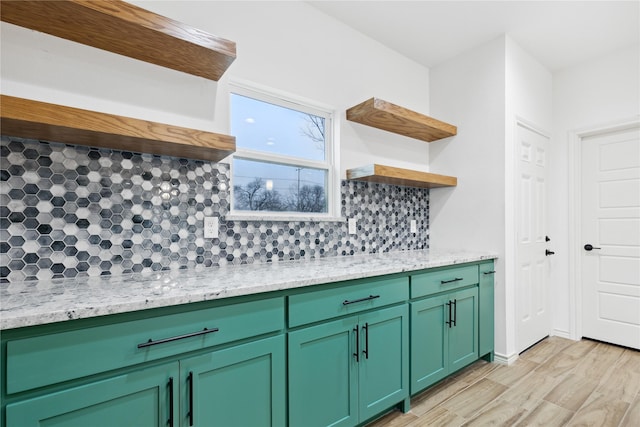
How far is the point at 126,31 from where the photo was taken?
1.43 metres

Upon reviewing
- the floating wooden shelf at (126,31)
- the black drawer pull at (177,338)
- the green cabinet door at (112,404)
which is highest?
the floating wooden shelf at (126,31)

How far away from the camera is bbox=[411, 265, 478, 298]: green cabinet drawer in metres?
1.98

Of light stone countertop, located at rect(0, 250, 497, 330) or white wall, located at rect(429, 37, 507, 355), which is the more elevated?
white wall, located at rect(429, 37, 507, 355)

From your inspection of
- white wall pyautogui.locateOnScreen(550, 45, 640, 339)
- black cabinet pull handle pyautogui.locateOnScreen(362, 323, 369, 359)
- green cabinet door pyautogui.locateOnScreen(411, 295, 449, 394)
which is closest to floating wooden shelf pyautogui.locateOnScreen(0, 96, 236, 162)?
black cabinet pull handle pyautogui.locateOnScreen(362, 323, 369, 359)

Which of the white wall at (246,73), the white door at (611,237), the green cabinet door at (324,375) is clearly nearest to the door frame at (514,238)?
the white wall at (246,73)

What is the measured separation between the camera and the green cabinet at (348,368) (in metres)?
1.47

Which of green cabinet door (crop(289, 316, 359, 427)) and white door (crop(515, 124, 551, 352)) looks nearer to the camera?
green cabinet door (crop(289, 316, 359, 427))

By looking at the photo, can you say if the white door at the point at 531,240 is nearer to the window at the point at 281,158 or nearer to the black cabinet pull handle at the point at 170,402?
the window at the point at 281,158

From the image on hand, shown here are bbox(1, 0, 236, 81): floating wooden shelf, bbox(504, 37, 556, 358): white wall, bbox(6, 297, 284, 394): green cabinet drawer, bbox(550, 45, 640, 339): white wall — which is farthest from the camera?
bbox(550, 45, 640, 339): white wall

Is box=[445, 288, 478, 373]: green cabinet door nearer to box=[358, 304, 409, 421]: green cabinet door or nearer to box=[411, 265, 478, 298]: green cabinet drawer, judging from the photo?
box=[411, 265, 478, 298]: green cabinet drawer

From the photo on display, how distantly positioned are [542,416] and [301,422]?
1522 millimetres

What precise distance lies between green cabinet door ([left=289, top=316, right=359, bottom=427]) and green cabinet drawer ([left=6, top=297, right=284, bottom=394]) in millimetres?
232

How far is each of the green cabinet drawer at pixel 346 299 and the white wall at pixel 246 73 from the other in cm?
109

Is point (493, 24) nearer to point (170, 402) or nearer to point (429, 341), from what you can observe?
point (429, 341)
